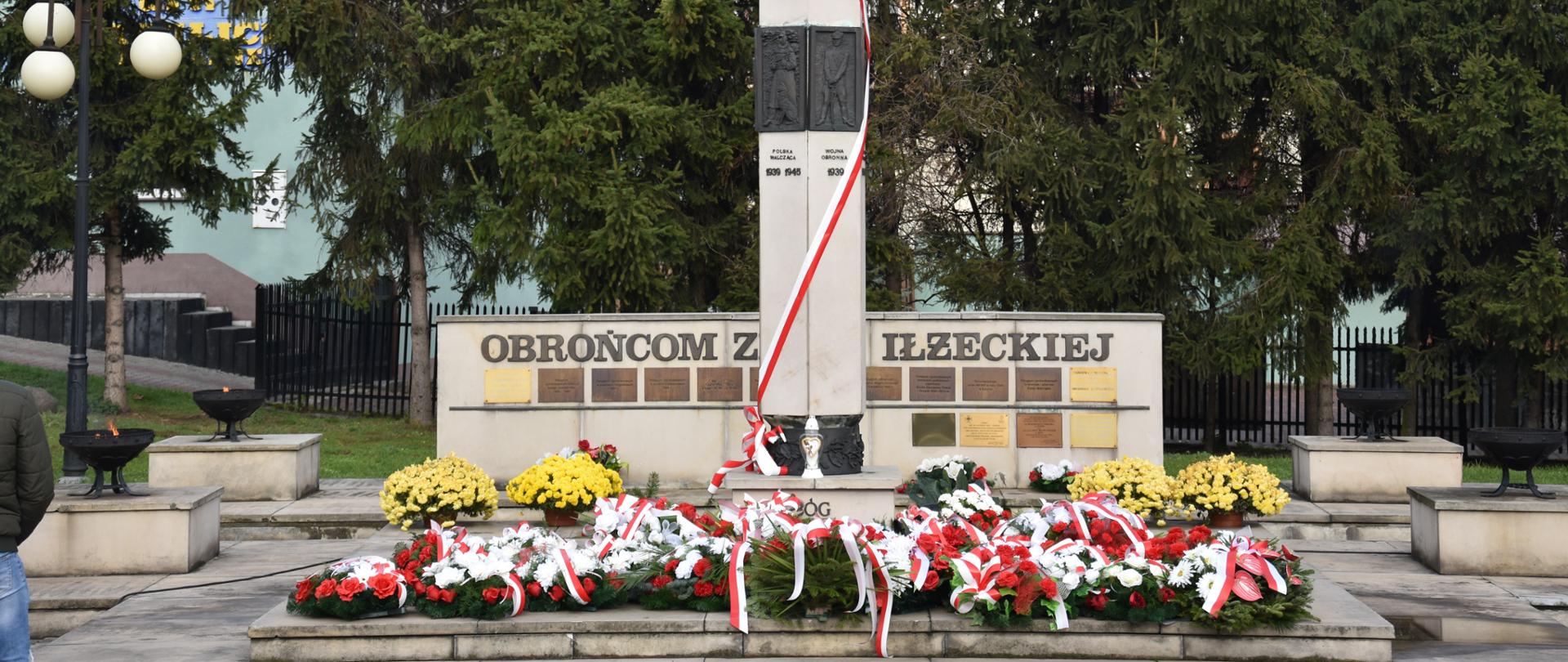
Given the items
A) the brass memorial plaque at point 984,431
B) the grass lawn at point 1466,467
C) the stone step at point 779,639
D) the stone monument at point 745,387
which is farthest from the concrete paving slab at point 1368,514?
the stone step at point 779,639

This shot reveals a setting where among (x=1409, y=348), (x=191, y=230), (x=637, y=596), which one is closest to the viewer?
(x=637, y=596)

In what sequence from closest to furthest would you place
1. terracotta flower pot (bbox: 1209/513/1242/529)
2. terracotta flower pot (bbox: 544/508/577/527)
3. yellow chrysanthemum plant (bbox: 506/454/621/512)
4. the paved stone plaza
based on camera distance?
the paved stone plaza, yellow chrysanthemum plant (bbox: 506/454/621/512), terracotta flower pot (bbox: 544/508/577/527), terracotta flower pot (bbox: 1209/513/1242/529)

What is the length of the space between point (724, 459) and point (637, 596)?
6.14 m

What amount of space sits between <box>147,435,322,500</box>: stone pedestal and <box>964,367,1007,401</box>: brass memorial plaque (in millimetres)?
6241

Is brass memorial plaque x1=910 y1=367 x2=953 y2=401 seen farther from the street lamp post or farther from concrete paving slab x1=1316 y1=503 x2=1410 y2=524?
the street lamp post

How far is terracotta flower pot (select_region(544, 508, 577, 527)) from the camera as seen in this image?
39.9ft

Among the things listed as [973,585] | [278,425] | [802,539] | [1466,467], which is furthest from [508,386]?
[1466,467]

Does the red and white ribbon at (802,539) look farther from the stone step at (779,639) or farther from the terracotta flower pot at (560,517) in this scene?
the terracotta flower pot at (560,517)

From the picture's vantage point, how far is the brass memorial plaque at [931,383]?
1500 centimetres

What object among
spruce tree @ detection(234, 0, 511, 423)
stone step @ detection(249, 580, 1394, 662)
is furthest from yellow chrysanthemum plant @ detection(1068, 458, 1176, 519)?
spruce tree @ detection(234, 0, 511, 423)

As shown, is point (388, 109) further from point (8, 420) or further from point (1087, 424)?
point (8, 420)

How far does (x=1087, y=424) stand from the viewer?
589 inches

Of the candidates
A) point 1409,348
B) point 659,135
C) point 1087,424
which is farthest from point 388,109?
point 1409,348

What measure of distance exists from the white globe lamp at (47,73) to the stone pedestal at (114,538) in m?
5.16
